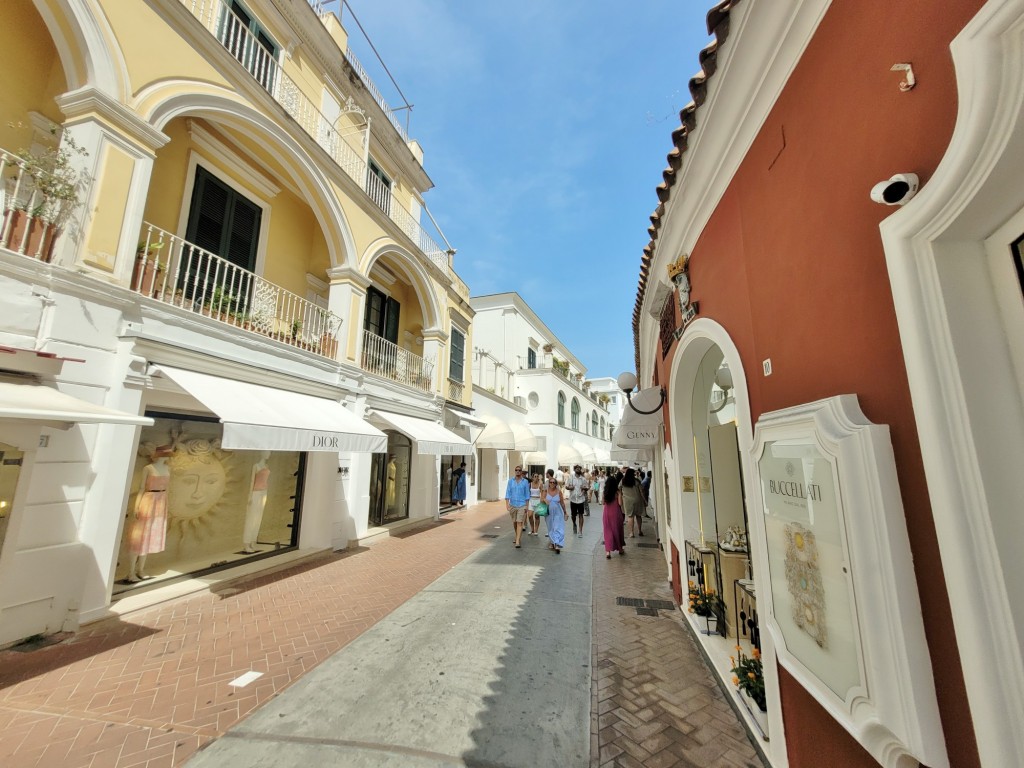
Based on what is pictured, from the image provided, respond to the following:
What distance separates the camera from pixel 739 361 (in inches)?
128

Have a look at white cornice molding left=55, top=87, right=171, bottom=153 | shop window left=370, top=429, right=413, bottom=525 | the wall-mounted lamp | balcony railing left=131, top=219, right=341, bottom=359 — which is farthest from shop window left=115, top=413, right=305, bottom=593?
the wall-mounted lamp

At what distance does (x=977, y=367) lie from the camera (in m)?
1.43

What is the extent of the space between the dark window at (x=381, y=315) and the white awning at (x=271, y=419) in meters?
4.68

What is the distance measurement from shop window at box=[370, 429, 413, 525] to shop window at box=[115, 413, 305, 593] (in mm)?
3352

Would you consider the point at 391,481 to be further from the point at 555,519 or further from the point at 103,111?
the point at 103,111

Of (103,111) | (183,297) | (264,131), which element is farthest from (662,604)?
(264,131)

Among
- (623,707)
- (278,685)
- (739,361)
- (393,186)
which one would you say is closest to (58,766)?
(278,685)

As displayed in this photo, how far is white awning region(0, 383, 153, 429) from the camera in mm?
3430

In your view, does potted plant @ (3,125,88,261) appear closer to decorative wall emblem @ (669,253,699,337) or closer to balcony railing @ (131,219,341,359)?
balcony railing @ (131,219,341,359)

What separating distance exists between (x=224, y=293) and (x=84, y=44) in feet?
12.8

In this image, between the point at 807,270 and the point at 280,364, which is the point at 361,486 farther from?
the point at 807,270

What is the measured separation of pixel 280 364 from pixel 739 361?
761 cm

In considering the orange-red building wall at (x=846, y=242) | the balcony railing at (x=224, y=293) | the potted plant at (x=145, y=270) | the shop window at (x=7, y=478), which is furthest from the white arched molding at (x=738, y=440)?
the shop window at (x=7, y=478)

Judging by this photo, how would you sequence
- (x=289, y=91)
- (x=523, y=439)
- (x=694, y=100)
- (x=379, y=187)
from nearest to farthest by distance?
(x=694, y=100) → (x=289, y=91) → (x=379, y=187) → (x=523, y=439)
